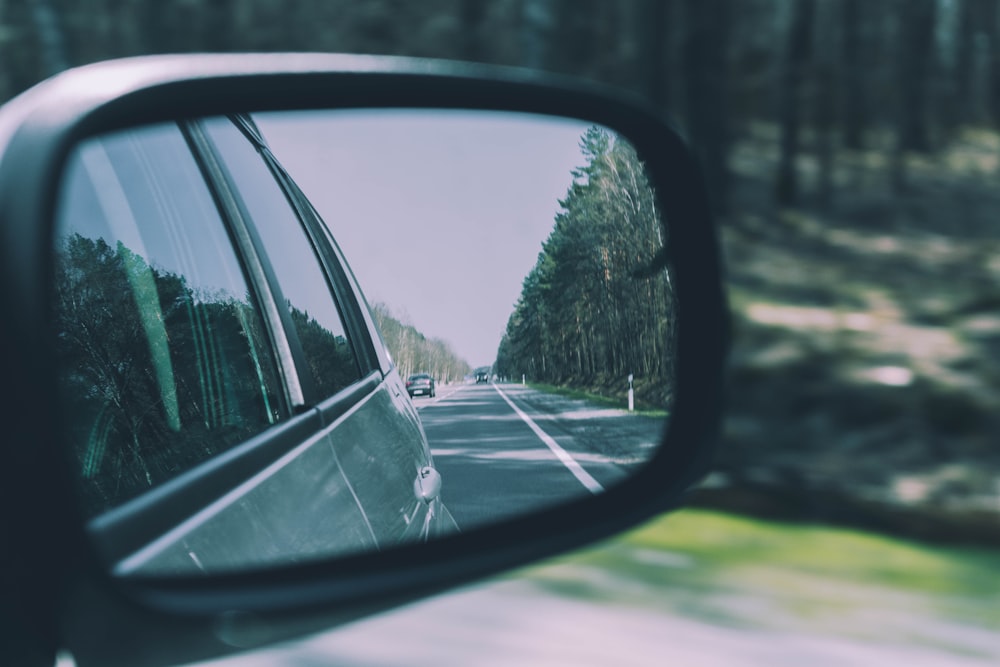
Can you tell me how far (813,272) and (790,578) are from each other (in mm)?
8988

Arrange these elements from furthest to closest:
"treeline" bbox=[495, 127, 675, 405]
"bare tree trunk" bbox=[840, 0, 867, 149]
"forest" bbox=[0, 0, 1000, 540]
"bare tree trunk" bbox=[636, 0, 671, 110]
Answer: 1. "bare tree trunk" bbox=[840, 0, 867, 149]
2. "bare tree trunk" bbox=[636, 0, 671, 110]
3. "forest" bbox=[0, 0, 1000, 540]
4. "treeline" bbox=[495, 127, 675, 405]

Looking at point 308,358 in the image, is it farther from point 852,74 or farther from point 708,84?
point 852,74

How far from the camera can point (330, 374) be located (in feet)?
7.06

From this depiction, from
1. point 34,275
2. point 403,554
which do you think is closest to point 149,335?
point 403,554

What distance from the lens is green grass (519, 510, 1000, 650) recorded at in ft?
13.5

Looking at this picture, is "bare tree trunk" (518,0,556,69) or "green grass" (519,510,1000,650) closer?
"green grass" (519,510,1000,650)

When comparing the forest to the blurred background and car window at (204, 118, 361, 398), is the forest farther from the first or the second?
car window at (204, 118, 361, 398)

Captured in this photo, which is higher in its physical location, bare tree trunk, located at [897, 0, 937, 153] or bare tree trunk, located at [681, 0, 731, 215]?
bare tree trunk, located at [897, 0, 937, 153]

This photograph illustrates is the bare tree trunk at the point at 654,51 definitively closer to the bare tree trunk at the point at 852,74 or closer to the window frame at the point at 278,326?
the bare tree trunk at the point at 852,74

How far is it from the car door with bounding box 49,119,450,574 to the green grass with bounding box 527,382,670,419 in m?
0.25

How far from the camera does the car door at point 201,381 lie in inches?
51.3

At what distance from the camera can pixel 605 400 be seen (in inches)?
74.8

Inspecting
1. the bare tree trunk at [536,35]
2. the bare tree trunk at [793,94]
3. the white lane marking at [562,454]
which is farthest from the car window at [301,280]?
the bare tree trunk at [793,94]

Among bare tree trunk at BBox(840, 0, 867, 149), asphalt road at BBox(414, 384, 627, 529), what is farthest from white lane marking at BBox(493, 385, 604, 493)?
bare tree trunk at BBox(840, 0, 867, 149)
